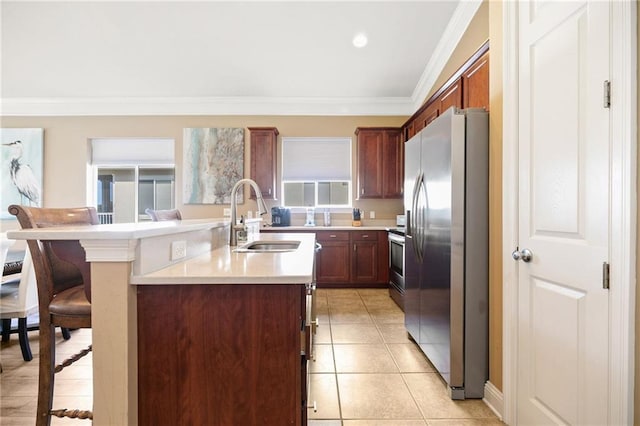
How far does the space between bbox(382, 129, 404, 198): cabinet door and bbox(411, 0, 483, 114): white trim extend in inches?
26.8

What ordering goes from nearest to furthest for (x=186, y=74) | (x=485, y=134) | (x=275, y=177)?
(x=485, y=134)
(x=186, y=74)
(x=275, y=177)

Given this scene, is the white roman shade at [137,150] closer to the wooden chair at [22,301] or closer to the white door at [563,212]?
the wooden chair at [22,301]

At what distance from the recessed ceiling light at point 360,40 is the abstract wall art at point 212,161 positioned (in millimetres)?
2380

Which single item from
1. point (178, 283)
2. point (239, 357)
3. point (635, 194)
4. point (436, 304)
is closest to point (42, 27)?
point (178, 283)

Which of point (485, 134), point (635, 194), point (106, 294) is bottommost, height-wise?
point (106, 294)

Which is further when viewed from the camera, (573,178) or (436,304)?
(436,304)

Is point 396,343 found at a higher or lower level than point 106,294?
lower

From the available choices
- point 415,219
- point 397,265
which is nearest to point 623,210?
point 415,219

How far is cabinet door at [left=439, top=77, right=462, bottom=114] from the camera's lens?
9.11 feet

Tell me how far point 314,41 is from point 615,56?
295cm

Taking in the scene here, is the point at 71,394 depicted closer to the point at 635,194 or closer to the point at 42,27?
the point at 635,194

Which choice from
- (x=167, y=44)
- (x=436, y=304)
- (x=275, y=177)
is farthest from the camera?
(x=275, y=177)

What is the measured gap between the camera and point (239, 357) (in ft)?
3.65

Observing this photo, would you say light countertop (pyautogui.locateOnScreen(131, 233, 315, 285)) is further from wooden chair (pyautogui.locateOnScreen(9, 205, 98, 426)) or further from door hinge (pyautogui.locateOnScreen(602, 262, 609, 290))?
door hinge (pyautogui.locateOnScreen(602, 262, 609, 290))
